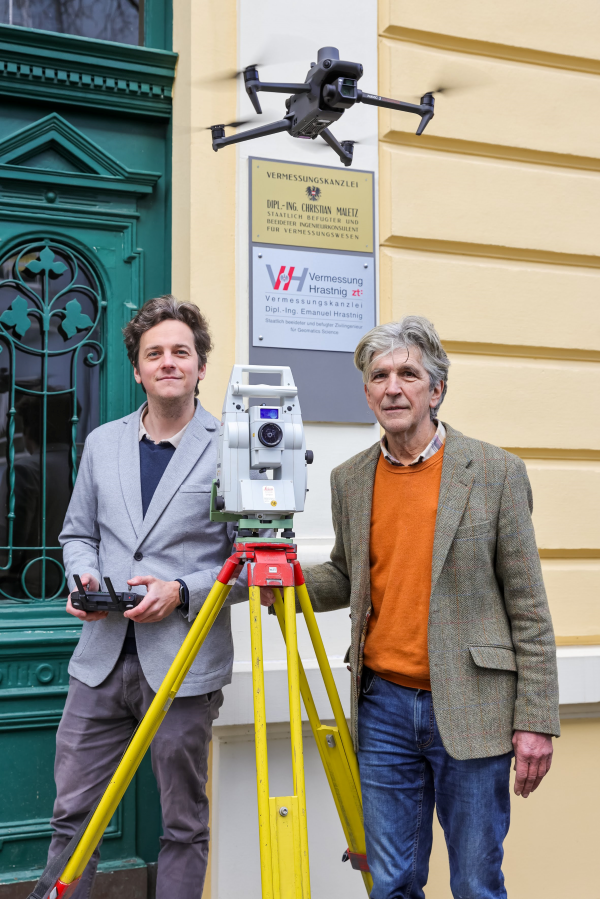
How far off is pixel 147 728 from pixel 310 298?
1.82m

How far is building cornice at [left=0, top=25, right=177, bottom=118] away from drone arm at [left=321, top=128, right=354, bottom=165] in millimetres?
888

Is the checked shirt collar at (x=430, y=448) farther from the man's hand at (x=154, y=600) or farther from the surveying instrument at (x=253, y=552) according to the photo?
the man's hand at (x=154, y=600)

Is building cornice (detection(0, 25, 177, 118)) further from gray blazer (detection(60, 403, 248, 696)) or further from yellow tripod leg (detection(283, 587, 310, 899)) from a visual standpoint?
yellow tripod leg (detection(283, 587, 310, 899))

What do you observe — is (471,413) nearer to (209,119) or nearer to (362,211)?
(362,211)

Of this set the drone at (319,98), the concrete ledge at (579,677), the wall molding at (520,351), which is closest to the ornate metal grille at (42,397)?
the drone at (319,98)

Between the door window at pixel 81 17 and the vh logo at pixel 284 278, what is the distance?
1.27 meters

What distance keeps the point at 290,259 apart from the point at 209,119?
0.64 metres

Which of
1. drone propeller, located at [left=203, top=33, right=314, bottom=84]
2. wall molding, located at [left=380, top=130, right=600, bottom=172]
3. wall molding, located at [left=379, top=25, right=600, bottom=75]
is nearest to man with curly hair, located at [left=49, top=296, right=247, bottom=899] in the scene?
drone propeller, located at [left=203, top=33, right=314, bottom=84]

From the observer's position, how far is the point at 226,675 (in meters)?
2.42

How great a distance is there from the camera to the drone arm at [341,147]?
278cm

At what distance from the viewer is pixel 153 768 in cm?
235

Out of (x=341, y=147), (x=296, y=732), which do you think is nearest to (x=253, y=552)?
(x=296, y=732)

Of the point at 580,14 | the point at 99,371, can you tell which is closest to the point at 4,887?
the point at 99,371

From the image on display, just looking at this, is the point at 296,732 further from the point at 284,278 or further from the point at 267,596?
the point at 284,278
